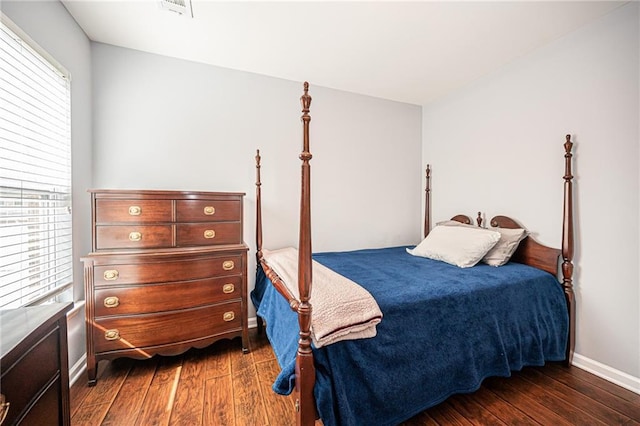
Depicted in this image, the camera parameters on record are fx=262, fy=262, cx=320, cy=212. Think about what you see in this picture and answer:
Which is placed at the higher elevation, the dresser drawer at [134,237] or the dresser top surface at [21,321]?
the dresser drawer at [134,237]

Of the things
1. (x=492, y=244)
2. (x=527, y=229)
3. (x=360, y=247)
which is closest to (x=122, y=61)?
(x=360, y=247)

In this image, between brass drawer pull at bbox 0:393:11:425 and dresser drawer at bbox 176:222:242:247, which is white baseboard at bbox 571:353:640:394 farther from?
brass drawer pull at bbox 0:393:11:425

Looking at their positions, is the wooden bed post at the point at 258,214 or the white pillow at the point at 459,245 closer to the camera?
the white pillow at the point at 459,245

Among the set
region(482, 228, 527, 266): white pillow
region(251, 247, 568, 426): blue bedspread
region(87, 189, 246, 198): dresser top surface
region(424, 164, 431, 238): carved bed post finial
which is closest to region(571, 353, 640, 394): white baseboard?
region(251, 247, 568, 426): blue bedspread

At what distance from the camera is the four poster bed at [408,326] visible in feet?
3.63

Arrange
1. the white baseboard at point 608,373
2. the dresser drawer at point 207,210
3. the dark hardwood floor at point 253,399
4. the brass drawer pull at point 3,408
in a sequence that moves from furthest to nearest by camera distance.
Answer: the dresser drawer at point 207,210
the white baseboard at point 608,373
the dark hardwood floor at point 253,399
the brass drawer pull at point 3,408

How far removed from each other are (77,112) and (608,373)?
408cm

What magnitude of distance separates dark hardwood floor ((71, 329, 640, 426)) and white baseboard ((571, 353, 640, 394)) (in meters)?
0.05

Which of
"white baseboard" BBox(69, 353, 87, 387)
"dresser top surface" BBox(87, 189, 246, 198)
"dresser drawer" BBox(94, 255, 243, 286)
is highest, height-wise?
"dresser top surface" BBox(87, 189, 246, 198)

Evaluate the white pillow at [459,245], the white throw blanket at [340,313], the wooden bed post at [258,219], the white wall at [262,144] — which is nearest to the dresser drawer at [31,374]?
the white throw blanket at [340,313]

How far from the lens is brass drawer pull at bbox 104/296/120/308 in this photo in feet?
5.55

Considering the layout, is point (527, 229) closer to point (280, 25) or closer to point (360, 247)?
point (360, 247)

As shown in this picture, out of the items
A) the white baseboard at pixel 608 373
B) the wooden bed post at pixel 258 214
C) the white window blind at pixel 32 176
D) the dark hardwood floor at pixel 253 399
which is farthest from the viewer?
the wooden bed post at pixel 258 214

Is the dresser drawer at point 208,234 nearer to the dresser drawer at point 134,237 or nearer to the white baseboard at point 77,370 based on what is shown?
the dresser drawer at point 134,237
